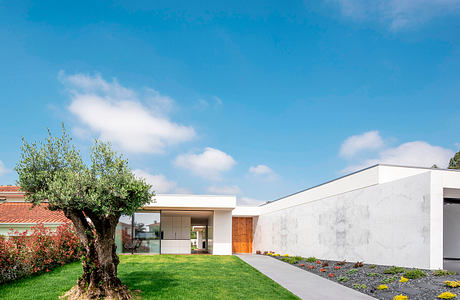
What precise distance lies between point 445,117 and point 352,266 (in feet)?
34.7

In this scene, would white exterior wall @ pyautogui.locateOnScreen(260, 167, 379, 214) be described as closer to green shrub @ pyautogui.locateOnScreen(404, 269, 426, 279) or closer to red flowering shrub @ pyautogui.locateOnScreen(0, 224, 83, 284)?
green shrub @ pyautogui.locateOnScreen(404, 269, 426, 279)

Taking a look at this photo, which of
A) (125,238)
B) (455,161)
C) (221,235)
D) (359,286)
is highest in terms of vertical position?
(455,161)

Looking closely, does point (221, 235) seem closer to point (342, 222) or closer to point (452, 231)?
point (342, 222)

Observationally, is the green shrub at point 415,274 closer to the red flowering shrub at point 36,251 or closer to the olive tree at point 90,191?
the olive tree at point 90,191

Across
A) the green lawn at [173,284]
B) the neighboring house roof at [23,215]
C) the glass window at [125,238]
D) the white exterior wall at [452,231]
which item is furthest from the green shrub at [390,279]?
the neighboring house roof at [23,215]

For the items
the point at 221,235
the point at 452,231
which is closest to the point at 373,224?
the point at 452,231

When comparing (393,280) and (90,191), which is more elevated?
(90,191)

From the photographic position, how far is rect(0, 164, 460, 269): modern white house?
10.7 meters

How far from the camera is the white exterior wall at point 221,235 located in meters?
21.2

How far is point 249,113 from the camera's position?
19.4 meters

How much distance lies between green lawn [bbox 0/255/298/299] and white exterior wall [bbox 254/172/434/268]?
4.10 metres

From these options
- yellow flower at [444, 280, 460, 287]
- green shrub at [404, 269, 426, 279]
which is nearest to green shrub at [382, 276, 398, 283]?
green shrub at [404, 269, 426, 279]

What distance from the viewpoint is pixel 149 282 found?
34.5 feet

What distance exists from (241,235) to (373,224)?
1500 cm
